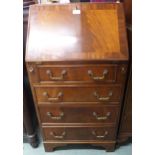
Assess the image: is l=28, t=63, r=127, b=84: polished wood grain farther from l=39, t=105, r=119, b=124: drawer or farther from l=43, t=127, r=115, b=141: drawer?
l=43, t=127, r=115, b=141: drawer

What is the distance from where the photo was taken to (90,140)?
1512 millimetres

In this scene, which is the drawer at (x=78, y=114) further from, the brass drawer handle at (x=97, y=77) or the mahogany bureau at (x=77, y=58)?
the brass drawer handle at (x=97, y=77)

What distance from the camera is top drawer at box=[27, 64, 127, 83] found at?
1.12 metres

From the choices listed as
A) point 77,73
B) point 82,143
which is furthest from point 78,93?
point 82,143

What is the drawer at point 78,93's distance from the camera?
1.21 m

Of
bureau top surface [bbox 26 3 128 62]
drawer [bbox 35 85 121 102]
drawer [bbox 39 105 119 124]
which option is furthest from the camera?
drawer [bbox 39 105 119 124]

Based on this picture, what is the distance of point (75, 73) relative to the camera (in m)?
1.14

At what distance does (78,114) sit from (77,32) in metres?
0.52

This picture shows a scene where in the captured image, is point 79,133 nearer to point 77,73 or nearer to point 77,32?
point 77,73

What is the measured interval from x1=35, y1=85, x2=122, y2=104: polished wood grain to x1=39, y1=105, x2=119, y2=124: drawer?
60 mm

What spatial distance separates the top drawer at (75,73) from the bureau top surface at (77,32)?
5 cm

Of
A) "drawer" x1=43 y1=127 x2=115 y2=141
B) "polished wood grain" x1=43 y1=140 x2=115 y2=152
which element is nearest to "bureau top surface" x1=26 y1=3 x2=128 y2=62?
"drawer" x1=43 y1=127 x2=115 y2=141

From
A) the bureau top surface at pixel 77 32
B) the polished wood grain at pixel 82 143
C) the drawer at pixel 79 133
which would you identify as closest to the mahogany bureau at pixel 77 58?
the bureau top surface at pixel 77 32
